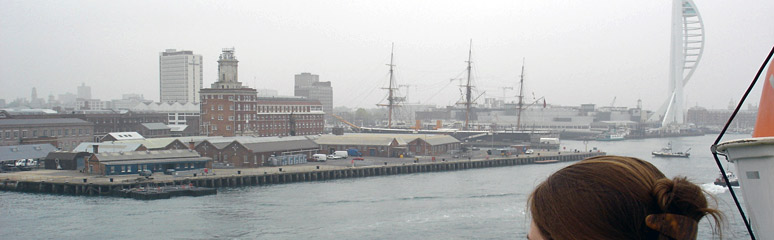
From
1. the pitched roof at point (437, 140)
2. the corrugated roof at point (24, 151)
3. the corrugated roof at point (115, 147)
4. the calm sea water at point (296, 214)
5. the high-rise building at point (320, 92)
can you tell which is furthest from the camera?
the high-rise building at point (320, 92)

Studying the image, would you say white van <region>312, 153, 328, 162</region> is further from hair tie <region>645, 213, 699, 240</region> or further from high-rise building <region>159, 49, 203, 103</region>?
high-rise building <region>159, 49, 203, 103</region>

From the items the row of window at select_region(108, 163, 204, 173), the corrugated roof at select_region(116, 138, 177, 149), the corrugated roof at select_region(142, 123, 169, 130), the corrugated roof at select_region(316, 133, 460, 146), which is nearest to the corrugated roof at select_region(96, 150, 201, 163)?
the row of window at select_region(108, 163, 204, 173)

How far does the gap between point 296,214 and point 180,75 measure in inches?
2544

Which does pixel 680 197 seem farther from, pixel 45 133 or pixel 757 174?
pixel 45 133

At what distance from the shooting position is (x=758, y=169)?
6.34ft

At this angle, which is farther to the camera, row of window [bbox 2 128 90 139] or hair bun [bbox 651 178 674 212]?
row of window [bbox 2 128 90 139]

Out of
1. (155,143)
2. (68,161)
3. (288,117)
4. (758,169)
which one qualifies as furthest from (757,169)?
(288,117)

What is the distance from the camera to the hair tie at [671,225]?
0.73 m

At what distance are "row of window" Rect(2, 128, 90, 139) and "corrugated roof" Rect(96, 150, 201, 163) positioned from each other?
6.60 m

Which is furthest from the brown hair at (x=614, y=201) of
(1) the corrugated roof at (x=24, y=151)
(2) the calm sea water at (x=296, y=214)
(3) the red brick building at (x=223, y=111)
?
(3) the red brick building at (x=223, y=111)

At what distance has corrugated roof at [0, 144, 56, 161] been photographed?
23844 mm

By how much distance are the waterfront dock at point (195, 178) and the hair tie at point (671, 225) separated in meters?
18.4

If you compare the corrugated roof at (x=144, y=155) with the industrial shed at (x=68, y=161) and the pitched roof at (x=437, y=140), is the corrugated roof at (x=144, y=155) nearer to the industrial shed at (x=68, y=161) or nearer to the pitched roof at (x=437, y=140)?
the industrial shed at (x=68, y=161)

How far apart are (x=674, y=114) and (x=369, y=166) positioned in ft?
155
